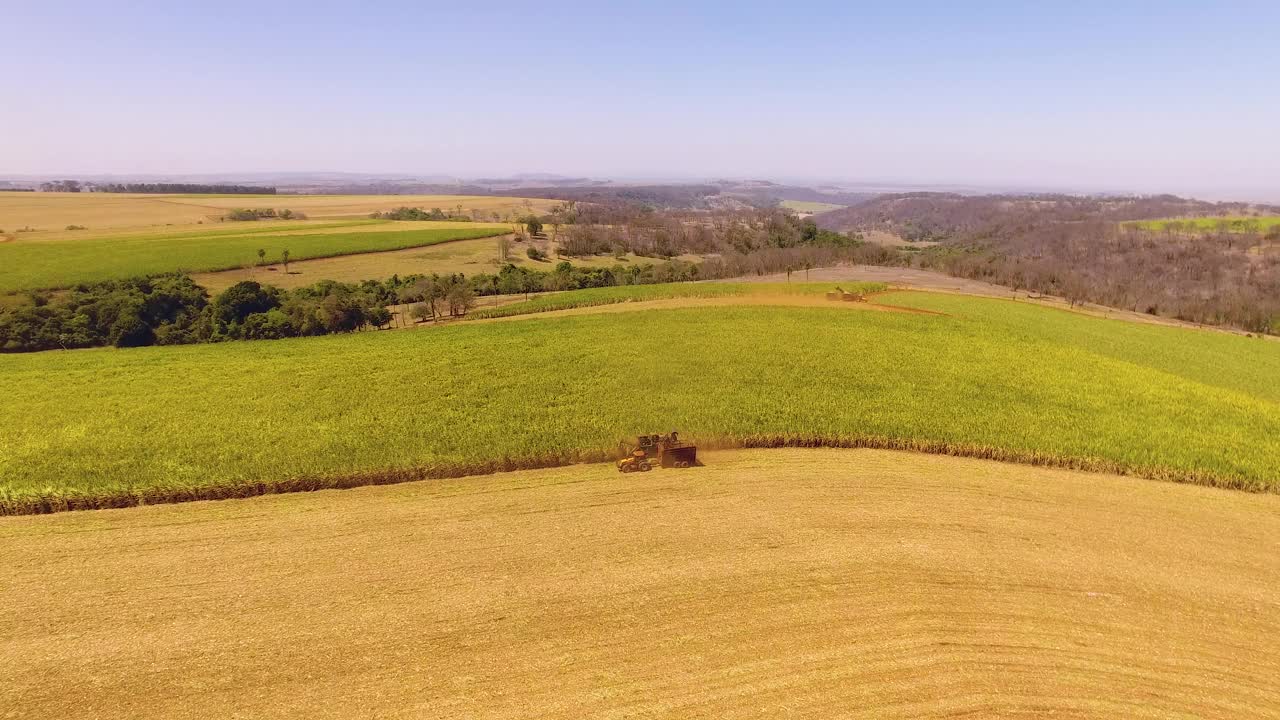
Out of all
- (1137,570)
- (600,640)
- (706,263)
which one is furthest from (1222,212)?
(600,640)

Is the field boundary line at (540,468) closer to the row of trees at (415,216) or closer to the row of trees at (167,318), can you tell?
the row of trees at (167,318)

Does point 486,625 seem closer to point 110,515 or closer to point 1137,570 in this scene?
point 110,515

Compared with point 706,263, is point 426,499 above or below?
below

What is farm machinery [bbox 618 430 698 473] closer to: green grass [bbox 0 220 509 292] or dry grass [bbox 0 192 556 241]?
green grass [bbox 0 220 509 292]

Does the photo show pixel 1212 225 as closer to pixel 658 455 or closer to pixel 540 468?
pixel 658 455

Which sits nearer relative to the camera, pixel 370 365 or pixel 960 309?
pixel 370 365

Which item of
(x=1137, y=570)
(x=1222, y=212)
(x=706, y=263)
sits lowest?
(x=1137, y=570)

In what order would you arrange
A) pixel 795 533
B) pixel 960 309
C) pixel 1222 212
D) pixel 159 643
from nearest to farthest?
pixel 159 643 < pixel 795 533 < pixel 960 309 < pixel 1222 212
